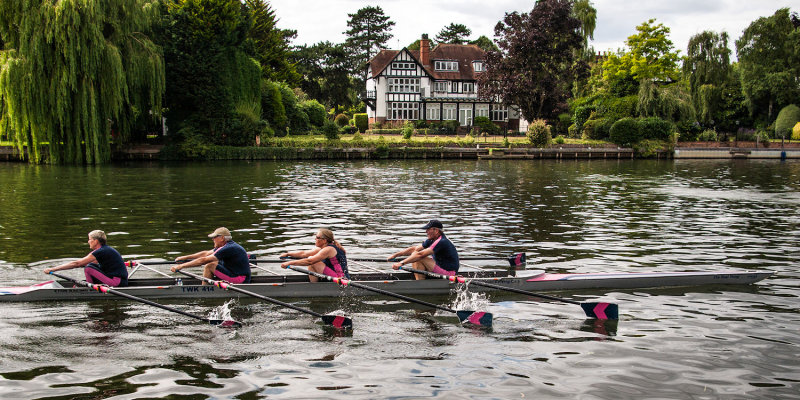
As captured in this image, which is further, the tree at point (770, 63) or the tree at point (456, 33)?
the tree at point (456, 33)

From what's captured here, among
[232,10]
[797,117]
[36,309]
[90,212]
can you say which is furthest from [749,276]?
[797,117]

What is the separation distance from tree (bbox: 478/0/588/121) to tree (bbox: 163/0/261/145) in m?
26.3

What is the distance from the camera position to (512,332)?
33.9ft

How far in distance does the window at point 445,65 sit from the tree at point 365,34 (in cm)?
2320

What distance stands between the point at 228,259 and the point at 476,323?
4.72 metres

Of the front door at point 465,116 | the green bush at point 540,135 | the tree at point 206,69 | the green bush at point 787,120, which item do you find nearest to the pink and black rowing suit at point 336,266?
the tree at point 206,69

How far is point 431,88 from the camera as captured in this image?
3009 inches

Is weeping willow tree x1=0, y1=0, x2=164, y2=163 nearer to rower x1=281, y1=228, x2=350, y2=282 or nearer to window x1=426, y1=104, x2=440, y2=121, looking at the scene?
rower x1=281, y1=228, x2=350, y2=282

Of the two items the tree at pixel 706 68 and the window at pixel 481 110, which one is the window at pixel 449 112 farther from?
the tree at pixel 706 68

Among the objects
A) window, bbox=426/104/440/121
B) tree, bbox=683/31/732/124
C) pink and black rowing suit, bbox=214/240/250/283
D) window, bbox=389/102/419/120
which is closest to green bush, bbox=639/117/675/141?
tree, bbox=683/31/732/124

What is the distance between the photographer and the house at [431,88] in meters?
75.4

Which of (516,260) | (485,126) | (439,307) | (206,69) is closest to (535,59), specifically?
(485,126)

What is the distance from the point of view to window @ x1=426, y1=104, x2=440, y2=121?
76750 millimetres

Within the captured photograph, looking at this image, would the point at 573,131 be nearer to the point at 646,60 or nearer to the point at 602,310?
the point at 646,60
